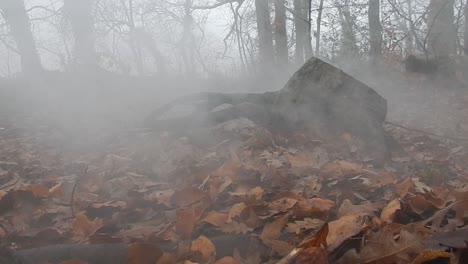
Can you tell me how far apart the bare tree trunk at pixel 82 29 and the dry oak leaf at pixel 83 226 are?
6.01m

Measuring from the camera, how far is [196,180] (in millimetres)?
2139

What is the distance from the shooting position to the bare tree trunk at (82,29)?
691cm

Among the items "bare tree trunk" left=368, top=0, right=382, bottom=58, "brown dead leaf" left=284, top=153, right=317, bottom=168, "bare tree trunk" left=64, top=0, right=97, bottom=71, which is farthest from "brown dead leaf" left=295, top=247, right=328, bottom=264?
"bare tree trunk" left=368, top=0, right=382, bottom=58

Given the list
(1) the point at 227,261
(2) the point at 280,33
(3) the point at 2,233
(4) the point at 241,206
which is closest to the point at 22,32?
(2) the point at 280,33

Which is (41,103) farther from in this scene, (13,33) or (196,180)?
(196,180)

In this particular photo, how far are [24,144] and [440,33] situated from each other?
6.76 m

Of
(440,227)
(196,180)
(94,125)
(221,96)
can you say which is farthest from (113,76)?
(440,227)

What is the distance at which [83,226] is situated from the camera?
1.48 metres

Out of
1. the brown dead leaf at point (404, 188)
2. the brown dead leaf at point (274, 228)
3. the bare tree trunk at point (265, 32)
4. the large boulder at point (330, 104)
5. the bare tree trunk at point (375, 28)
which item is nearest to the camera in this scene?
the brown dead leaf at point (274, 228)

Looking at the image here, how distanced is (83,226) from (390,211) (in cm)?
106

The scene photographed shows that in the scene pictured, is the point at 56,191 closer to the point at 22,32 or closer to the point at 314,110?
the point at 314,110

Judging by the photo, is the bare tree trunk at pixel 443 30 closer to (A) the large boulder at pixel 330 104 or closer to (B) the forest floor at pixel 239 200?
(A) the large boulder at pixel 330 104

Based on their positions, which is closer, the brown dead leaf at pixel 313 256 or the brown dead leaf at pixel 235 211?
the brown dead leaf at pixel 313 256

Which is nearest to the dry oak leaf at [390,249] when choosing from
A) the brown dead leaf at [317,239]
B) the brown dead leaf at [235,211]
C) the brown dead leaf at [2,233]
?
the brown dead leaf at [317,239]
